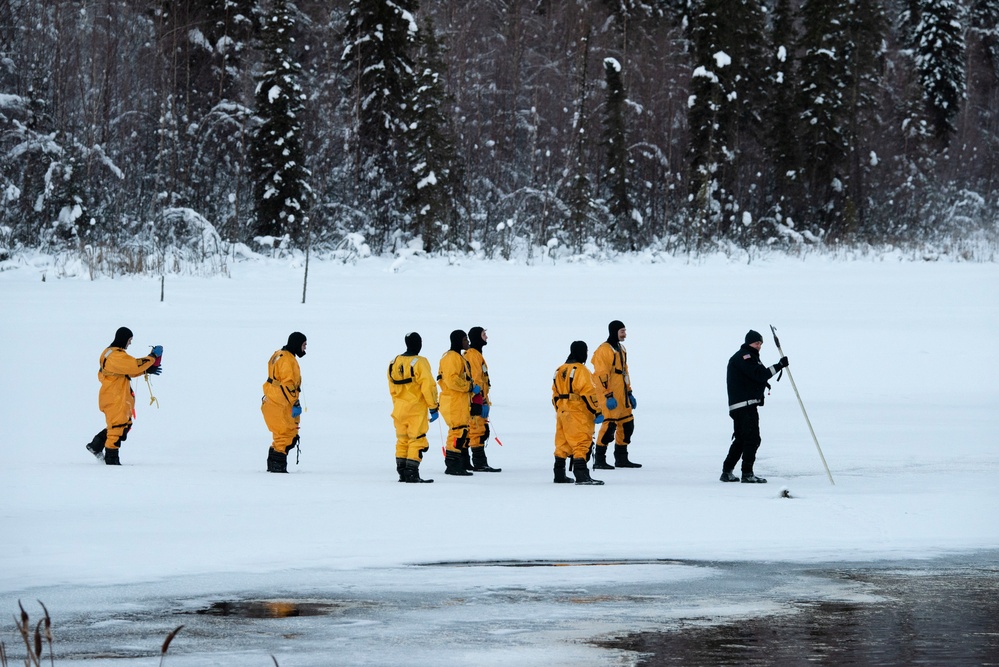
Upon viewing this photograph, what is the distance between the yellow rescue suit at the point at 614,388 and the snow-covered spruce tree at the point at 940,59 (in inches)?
1679

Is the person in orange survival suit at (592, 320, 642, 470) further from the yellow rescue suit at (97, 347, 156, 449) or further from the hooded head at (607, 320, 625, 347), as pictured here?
the yellow rescue suit at (97, 347, 156, 449)

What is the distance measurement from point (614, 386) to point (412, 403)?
8.97 ft

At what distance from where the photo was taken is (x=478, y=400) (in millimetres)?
13508

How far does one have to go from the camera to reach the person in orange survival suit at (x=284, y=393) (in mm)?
12984

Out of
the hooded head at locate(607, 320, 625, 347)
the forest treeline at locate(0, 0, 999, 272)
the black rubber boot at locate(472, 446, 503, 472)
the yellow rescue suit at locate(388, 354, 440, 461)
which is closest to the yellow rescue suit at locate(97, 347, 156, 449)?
the yellow rescue suit at locate(388, 354, 440, 461)

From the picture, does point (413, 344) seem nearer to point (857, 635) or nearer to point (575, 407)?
point (575, 407)

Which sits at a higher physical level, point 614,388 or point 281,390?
point 614,388

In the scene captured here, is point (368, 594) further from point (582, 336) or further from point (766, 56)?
point (766, 56)

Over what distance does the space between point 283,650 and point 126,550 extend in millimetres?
3073

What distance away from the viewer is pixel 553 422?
18.8 meters

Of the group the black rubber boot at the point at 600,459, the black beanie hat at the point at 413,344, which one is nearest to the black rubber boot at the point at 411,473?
the black beanie hat at the point at 413,344

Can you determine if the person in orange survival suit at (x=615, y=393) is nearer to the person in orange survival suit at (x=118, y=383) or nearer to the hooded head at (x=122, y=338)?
the person in orange survival suit at (x=118, y=383)

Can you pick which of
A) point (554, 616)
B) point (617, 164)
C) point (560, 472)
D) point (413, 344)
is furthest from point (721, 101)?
point (554, 616)

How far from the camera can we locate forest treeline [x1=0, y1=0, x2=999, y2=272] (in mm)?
38219
